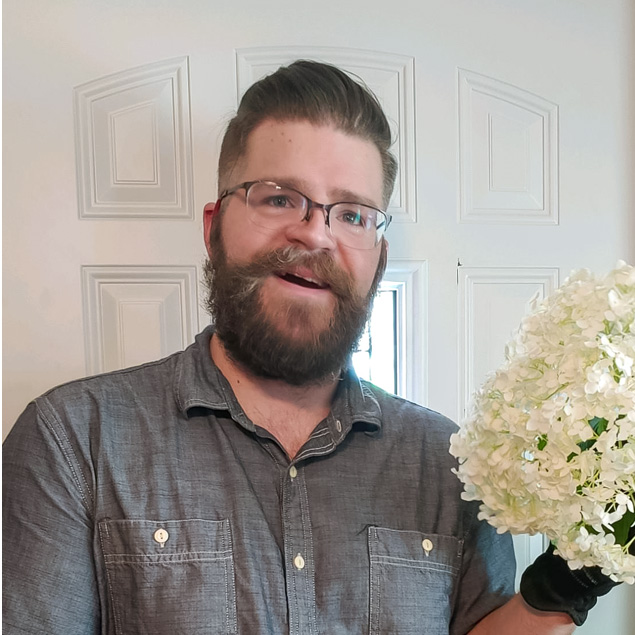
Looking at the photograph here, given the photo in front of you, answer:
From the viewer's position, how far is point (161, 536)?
0.83 metres

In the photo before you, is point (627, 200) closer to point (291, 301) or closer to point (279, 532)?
point (291, 301)

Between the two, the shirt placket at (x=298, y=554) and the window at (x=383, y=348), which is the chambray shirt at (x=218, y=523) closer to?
the shirt placket at (x=298, y=554)

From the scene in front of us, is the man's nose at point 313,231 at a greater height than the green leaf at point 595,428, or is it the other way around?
the man's nose at point 313,231

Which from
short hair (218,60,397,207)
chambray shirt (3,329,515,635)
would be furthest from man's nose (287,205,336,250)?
chambray shirt (3,329,515,635)

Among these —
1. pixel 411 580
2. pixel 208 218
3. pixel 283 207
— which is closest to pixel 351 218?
pixel 283 207

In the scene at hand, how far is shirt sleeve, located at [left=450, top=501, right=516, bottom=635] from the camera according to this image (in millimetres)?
966

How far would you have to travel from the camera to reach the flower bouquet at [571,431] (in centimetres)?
65

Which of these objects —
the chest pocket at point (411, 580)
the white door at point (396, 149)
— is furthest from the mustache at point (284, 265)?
the chest pocket at point (411, 580)

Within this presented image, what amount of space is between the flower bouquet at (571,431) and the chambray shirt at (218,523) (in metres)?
0.23

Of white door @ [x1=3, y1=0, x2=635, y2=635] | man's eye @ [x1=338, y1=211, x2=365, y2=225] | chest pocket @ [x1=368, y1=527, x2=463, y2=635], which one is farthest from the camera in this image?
white door @ [x1=3, y1=0, x2=635, y2=635]

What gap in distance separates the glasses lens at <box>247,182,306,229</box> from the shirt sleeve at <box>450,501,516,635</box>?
0.61 meters

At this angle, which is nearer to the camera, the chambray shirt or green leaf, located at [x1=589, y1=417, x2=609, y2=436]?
green leaf, located at [x1=589, y1=417, x2=609, y2=436]

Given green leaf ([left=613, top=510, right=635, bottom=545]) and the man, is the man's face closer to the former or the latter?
the man

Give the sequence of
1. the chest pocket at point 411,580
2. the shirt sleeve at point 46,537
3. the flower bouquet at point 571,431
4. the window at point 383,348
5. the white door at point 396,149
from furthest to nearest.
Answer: the window at point 383,348 < the white door at point 396,149 < the chest pocket at point 411,580 < the shirt sleeve at point 46,537 < the flower bouquet at point 571,431
